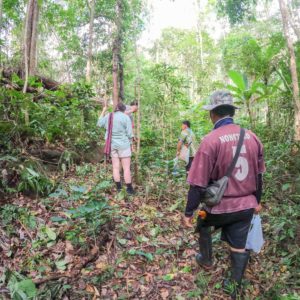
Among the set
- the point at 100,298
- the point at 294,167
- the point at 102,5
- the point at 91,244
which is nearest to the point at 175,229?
the point at 91,244

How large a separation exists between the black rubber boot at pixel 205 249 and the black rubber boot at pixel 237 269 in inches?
13.7

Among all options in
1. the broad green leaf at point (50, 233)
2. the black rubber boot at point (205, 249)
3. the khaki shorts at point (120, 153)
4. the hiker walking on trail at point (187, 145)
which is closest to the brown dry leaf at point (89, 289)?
the broad green leaf at point (50, 233)

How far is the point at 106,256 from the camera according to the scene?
152 inches

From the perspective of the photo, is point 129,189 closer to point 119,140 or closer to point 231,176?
point 119,140

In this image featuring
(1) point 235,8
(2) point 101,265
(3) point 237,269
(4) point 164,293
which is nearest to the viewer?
(3) point 237,269

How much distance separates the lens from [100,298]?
3.23 metres

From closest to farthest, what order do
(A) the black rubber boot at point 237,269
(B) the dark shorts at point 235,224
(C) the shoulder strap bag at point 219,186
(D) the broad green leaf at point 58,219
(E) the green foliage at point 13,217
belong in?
(C) the shoulder strap bag at point 219,186
(B) the dark shorts at point 235,224
(A) the black rubber boot at point 237,269
(E) the green foliage at point 13,217
(D) the broad green leaf at point 58,219

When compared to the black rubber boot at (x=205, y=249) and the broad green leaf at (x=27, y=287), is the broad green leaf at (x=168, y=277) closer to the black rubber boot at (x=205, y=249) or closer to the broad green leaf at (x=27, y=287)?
the black rubber boot at (x=205, y=249)

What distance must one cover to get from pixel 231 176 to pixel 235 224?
53 centimetres

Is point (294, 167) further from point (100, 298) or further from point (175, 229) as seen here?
point (100, 298)

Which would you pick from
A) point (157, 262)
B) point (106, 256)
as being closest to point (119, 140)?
point (106, 256)

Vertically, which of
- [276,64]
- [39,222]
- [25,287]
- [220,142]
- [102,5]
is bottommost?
[25,287]

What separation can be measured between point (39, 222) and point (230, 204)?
2772mm

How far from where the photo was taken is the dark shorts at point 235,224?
3.06 meters
